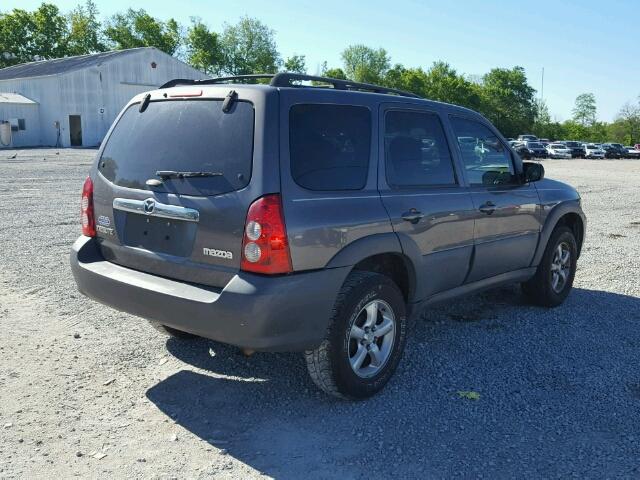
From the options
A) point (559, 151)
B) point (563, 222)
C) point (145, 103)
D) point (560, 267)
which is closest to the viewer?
point (145, 103)

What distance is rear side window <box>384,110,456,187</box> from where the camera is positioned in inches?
163

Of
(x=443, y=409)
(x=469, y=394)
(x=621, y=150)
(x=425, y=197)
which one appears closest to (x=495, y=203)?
(x=425, y=197)

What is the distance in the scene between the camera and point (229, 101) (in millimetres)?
3498

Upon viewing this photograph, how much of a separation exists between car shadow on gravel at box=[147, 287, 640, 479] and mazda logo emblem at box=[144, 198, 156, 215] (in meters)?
1.21

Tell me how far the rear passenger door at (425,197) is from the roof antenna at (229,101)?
1.06 metres

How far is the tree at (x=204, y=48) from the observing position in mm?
91750

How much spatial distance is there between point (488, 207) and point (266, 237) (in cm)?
233

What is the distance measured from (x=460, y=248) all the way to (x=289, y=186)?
1785 mm

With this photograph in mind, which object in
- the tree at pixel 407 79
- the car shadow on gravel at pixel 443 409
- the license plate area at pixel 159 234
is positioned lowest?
the car shadow on gravel at pixel 443 409

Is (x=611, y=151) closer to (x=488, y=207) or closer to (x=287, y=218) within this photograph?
(x=488, y=207)

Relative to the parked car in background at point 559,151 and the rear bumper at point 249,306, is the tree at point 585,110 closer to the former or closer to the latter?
the parked car in background at point 559,151

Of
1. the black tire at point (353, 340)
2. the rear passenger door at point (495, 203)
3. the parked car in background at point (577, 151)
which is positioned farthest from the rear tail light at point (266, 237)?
the parked car in background at point (577, 151)

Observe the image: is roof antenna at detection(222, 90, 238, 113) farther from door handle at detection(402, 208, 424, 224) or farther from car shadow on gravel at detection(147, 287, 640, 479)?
car shadow on gravel at detection(147, 287, 640, 479)

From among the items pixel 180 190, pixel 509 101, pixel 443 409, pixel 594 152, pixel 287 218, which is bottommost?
pixel 443 409
